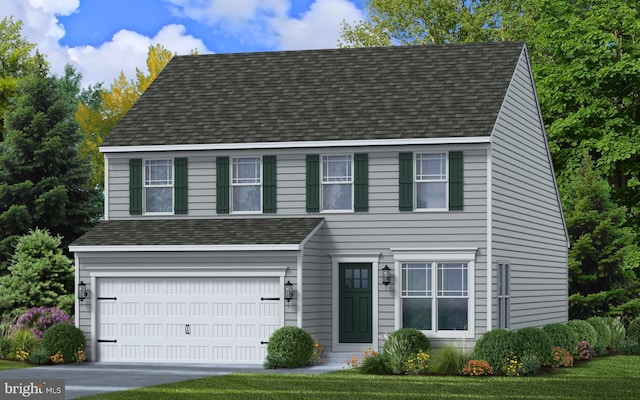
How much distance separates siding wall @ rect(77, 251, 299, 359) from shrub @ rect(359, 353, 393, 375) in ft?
9.66

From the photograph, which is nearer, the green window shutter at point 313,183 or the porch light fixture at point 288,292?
the porch light fixture at point 288,292

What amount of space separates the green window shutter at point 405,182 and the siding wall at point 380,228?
A: 0.14 metres

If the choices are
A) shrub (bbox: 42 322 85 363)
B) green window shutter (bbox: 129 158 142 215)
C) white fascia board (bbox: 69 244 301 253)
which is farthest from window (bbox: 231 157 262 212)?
shrub (bbox: 42 322 85 363)

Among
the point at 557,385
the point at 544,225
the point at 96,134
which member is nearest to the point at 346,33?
the point at 96,134

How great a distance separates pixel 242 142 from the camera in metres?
31.9

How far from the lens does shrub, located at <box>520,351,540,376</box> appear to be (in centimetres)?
2695

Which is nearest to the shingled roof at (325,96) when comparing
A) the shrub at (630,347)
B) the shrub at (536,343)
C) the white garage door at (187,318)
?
the white garage door at (187,318)

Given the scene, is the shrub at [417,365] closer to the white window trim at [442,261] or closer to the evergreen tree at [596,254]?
the white window trim at [442,261]

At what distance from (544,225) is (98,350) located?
13.7 meters

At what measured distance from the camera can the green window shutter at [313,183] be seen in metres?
31.5

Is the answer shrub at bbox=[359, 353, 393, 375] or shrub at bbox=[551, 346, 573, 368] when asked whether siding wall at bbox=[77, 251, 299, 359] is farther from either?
shrub at bbox=[551, 346, 573, 368]

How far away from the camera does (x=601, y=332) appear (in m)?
35.8

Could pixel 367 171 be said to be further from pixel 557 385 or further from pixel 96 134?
pixel 96 134

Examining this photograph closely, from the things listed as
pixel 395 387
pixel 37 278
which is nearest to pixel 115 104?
pixel 37 278
